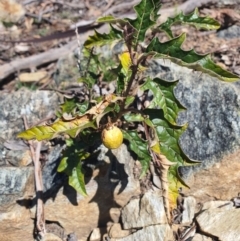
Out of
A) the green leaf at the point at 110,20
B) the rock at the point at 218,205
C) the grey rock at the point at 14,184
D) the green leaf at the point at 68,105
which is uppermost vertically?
the green leaf at the point at 110,20

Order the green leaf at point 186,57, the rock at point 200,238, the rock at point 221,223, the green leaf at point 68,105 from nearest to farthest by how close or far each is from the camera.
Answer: the green leaf at point 186,57 → the rock at point 221,223 → the rock at point 200,238 → the green leaf at point 68,105

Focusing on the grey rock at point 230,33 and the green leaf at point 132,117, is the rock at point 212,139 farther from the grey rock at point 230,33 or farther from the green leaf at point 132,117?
the grey rock at point 230,33

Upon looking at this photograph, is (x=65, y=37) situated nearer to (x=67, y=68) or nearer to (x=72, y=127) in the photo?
(x=67, y=68)

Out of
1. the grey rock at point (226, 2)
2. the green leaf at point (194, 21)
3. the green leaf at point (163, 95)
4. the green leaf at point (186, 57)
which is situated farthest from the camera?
the grey rock at point (226, 2)

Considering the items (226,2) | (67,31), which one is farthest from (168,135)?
(67,31)

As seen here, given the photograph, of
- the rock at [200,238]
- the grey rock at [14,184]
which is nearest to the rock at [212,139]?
the rock at [200,238]

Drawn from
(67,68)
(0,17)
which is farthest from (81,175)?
(0,17)
